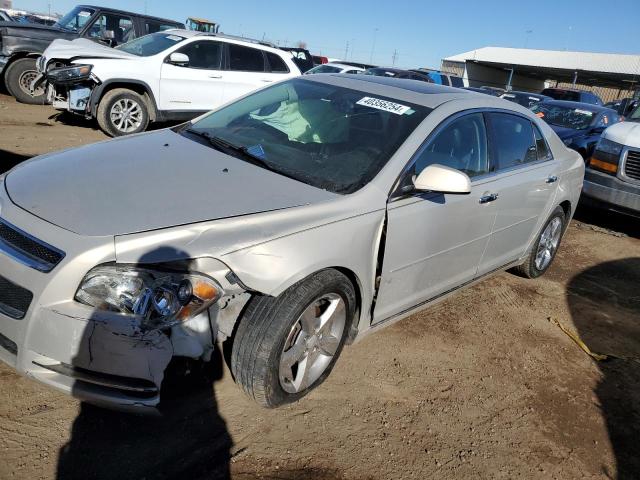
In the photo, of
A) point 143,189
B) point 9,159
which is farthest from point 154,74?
point 143,189

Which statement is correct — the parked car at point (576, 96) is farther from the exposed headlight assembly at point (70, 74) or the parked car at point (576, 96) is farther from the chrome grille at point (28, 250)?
the chrome grille at point (28, 250)

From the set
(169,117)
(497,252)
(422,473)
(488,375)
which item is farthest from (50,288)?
(169,117)

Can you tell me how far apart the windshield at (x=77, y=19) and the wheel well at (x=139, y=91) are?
355 cm

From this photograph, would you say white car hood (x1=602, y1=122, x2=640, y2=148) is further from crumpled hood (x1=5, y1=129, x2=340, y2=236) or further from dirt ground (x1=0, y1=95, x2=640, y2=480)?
crumpled hood (x1=5, y1=129, x2=340, y2=236)

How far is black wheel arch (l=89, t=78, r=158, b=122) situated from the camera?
8219 mm

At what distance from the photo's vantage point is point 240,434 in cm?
258

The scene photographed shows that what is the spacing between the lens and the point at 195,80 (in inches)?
364

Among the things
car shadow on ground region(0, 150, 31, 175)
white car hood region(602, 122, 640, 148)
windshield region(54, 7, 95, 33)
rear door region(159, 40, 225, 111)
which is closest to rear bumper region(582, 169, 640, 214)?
white car hood region(602, 122, 640, 148)

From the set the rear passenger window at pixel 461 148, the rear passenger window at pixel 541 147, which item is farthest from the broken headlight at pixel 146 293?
the rear passenger window at pixel 541 147

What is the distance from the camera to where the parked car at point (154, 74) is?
8.27m

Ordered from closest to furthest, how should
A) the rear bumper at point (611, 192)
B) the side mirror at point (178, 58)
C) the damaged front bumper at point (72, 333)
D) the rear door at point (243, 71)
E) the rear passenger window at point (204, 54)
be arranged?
the damaged front bumper at point (72, 333) → the rear bumper at point (611, 192) → the side mirror at point (178, 58) → the rear passenger window at point (204, 54) → the rear door at point (243, 71)

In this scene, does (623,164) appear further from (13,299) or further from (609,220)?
(13,299)

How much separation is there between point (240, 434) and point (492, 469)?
1.27 metres

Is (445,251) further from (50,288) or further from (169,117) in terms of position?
(169,117)
